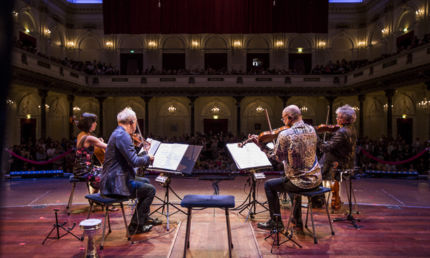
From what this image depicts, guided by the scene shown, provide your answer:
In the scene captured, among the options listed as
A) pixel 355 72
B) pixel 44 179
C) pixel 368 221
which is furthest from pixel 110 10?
pixel 355 72

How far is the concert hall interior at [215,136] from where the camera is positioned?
364cm

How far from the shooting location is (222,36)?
2120cm

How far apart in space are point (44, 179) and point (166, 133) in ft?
41.2

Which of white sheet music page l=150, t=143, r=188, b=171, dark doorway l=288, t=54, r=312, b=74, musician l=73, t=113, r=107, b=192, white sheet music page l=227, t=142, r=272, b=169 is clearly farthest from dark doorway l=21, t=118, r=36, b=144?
dark doorway l=288, t=54, r=312, b=74

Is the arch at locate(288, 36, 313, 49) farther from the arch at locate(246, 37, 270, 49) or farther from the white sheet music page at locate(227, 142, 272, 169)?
the white sheet music page at locate(227, 142, 272, 169)

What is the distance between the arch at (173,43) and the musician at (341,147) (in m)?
18.1

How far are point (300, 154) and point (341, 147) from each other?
52.3 inches

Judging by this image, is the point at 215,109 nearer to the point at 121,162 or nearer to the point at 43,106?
the point at 43,106

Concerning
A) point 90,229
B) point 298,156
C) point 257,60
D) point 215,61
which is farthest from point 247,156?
point 257,60

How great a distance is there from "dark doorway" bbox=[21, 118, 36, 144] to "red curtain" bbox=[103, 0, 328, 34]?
9.59 meters

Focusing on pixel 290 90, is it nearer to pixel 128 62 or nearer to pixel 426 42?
pixel 426 42

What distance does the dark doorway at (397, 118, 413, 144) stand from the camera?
16.5 metres

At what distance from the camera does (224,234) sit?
3881 mm

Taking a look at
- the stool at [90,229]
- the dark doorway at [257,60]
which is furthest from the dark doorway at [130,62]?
the stool at [90,229]
